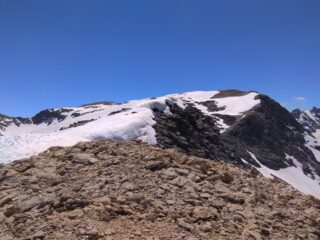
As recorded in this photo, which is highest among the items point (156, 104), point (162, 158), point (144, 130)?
point (156, 104)

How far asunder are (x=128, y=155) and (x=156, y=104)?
2380 inches

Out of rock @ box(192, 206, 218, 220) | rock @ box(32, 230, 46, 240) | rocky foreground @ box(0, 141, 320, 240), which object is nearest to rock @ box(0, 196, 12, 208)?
rocky foreground @ box(0, 141, 320, 240)

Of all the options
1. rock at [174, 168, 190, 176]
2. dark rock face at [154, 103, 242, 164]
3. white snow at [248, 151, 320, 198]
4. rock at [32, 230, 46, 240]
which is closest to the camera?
rock at [32, 230, 46, 240]

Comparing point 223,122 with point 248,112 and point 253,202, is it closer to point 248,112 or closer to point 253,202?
point 248,112

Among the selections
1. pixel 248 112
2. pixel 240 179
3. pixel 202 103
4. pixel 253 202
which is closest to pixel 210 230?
pixel 253 202

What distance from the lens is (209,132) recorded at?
200 feet

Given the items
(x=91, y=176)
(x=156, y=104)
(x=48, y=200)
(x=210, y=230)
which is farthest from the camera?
(x=156, y=104)

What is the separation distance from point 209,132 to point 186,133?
13751mm

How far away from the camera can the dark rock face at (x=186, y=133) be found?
132 ft

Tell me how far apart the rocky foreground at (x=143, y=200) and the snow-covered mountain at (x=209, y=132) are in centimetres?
905

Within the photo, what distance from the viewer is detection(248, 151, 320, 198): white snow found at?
87.6m

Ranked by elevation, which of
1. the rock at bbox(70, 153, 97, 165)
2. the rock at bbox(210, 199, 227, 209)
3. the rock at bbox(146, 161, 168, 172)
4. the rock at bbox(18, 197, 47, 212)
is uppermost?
the rock at bbox(70, 153, 97, 165)

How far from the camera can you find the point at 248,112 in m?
135

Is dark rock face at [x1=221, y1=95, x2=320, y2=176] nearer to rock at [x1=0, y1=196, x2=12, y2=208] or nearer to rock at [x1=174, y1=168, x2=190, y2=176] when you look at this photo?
rock at [x1=174, y1=168, x2=190, y2=176]
